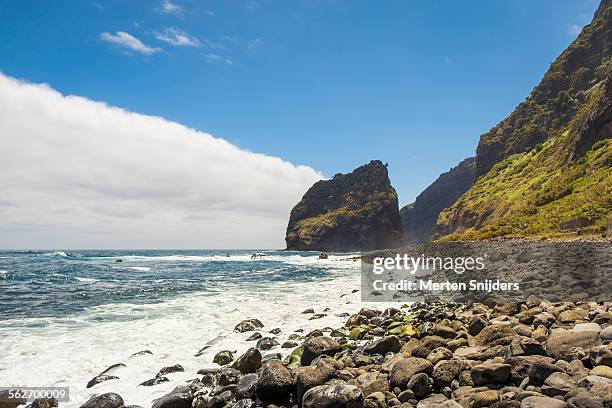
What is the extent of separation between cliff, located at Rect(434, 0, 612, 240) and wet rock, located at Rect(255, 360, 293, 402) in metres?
27.4

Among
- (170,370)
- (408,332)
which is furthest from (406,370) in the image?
(170,370)

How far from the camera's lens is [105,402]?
8.34 m

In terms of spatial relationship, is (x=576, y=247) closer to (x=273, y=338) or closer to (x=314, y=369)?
(x=273, y=338)

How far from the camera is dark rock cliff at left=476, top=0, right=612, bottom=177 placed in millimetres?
87812

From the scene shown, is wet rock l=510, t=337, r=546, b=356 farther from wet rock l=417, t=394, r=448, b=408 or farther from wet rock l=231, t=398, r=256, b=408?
wet rock l=231, t=398, r=256, b=408

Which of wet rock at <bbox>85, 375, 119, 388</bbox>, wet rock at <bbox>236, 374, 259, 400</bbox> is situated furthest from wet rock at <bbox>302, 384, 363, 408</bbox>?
wet rock at <bbox>85, 375, 119, 388</bbox>

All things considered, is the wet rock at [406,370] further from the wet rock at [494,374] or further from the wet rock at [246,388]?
the wet rock at [246,388]

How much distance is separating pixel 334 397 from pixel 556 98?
113 meters

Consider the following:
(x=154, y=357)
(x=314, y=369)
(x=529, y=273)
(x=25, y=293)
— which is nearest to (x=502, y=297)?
(x=529, y=273)

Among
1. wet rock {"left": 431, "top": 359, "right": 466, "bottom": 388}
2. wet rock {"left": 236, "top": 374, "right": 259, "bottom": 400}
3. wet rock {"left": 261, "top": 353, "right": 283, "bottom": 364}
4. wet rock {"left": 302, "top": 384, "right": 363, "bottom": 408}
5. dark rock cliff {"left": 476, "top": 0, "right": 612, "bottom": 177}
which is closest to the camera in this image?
wet rock {"left": 302, "top": 384, "right": 363, "bottom": 408}

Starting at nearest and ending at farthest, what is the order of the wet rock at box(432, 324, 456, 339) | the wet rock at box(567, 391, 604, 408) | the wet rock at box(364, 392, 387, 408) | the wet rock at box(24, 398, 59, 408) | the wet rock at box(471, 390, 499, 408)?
the wet rock at box(567, 391, 604, 408) < the wet rock at box(471, 390, 499, 408) < the wet rock at box(364, 392, 387, 408) < the wet rock at box(24, 398, 59, 408) < the wet rock at box(432, 324, 456, 339)

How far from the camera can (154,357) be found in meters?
12.3

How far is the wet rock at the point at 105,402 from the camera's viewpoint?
8.21 metres

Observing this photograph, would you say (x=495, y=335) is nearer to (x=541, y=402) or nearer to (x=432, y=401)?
(x=432, y=401)
